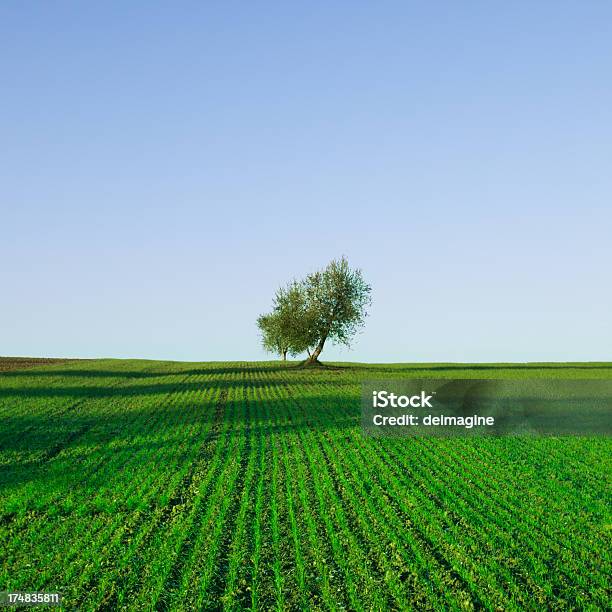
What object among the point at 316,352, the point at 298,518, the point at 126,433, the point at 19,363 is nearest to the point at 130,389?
the point at 126,433

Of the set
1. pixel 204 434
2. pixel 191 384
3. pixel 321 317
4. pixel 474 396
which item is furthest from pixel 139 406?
pixel 321 317

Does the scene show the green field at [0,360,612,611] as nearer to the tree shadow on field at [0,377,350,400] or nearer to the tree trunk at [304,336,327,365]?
the tree shadow on field at [0,377,350,400]

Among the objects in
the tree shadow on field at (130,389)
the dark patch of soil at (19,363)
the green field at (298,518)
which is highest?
the dark patch of soil at (19,363)

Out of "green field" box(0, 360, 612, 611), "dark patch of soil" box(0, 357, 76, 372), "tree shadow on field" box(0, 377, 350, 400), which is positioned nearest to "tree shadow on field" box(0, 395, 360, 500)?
"green field" box(0, 360, 612, 611)

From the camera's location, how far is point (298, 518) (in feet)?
56.2

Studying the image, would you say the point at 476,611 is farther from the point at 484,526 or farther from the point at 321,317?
the point at 321,317

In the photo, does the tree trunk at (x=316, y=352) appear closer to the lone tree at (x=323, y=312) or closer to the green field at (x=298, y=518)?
the lone tree at (x=323, y=312)

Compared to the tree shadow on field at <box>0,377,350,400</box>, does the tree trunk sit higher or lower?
higher

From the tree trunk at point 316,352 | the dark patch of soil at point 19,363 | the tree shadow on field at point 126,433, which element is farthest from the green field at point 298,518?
the dark patch of soil at point 19,363

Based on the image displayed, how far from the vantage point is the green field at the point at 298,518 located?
508 inches

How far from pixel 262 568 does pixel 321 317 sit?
67781 mm

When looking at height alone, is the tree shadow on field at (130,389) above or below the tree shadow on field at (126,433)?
above

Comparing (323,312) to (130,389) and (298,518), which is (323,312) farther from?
(298,518)

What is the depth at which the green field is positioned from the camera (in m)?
12.9
